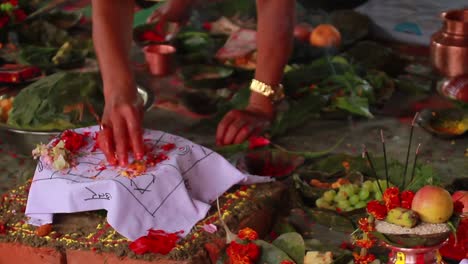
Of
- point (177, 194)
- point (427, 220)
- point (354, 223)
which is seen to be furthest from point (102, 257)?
point (427, 220)

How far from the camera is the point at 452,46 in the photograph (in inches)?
120

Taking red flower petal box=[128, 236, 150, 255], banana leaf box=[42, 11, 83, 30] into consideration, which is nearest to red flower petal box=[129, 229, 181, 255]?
red flower petal box=[128, 236, 150, 255]

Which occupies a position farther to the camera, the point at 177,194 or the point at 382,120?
the point at 382,120

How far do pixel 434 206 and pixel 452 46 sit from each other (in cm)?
168

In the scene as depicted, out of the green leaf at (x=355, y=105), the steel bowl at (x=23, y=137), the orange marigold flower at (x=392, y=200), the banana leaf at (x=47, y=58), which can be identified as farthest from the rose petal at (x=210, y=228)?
the banana leaf at (x=47, y=58)

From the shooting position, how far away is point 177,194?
6.81 feet

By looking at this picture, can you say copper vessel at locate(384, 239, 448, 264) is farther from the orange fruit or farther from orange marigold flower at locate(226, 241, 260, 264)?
the orange fruit

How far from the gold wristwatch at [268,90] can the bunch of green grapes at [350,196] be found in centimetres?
55

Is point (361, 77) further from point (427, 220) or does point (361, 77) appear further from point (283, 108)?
point (427, 220)

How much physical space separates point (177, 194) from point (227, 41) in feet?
5.19

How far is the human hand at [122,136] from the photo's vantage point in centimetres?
210

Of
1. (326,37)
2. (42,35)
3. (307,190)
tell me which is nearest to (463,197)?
(307,190)

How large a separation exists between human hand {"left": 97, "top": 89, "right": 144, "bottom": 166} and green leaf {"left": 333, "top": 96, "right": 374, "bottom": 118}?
3.47 feet

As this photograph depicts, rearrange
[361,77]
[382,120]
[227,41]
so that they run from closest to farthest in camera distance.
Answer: [382,120], [361,77], [227,41]
